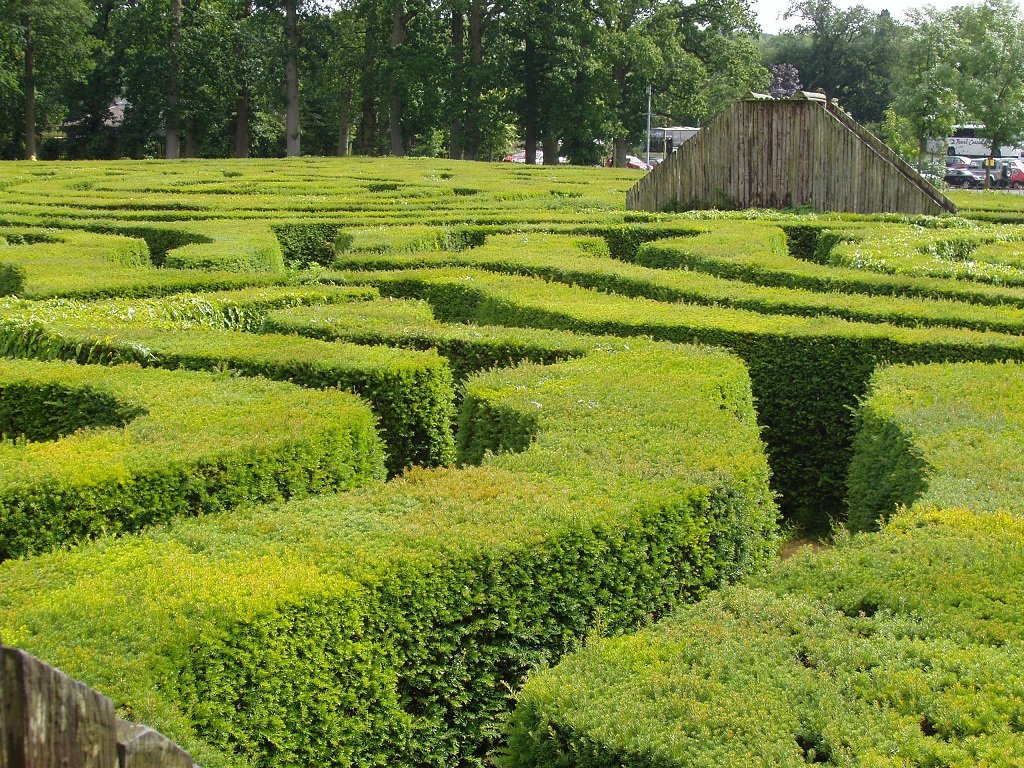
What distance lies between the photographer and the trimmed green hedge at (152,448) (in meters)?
6.23

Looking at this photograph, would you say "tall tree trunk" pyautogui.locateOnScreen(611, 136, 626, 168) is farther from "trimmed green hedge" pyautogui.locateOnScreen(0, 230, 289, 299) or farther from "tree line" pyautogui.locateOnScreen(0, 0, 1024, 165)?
"trimmed green hedge" pyautogui.locateOnScreen(0, 230, 289, 299)

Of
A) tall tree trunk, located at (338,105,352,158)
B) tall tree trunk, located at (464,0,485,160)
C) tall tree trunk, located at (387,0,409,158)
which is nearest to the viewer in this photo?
tall tree trunk, located at (464,0,485,160)

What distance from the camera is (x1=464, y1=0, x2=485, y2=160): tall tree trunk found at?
2009 inches

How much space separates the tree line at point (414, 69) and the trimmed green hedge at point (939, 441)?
130 feet

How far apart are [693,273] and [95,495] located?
30.2 feet

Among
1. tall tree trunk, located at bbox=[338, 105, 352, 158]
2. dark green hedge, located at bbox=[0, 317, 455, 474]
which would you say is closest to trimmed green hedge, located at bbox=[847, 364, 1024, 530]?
dark green hedge, located at bbox=[0, 317, 455, 474]

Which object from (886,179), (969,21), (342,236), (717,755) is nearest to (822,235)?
(886,179)

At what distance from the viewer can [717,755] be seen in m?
3.77

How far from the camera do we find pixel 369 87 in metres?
54.3

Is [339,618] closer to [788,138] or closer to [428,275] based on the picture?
[428,275]

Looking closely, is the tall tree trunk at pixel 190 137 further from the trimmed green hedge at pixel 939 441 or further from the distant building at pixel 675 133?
the trimmed green hedge at pixel 939 441

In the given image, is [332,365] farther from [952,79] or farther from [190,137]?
[190,137]

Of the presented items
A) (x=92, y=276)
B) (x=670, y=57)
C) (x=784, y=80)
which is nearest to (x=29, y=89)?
(x=670, y=57)

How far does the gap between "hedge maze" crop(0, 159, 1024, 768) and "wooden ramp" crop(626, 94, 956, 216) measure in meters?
8.03
